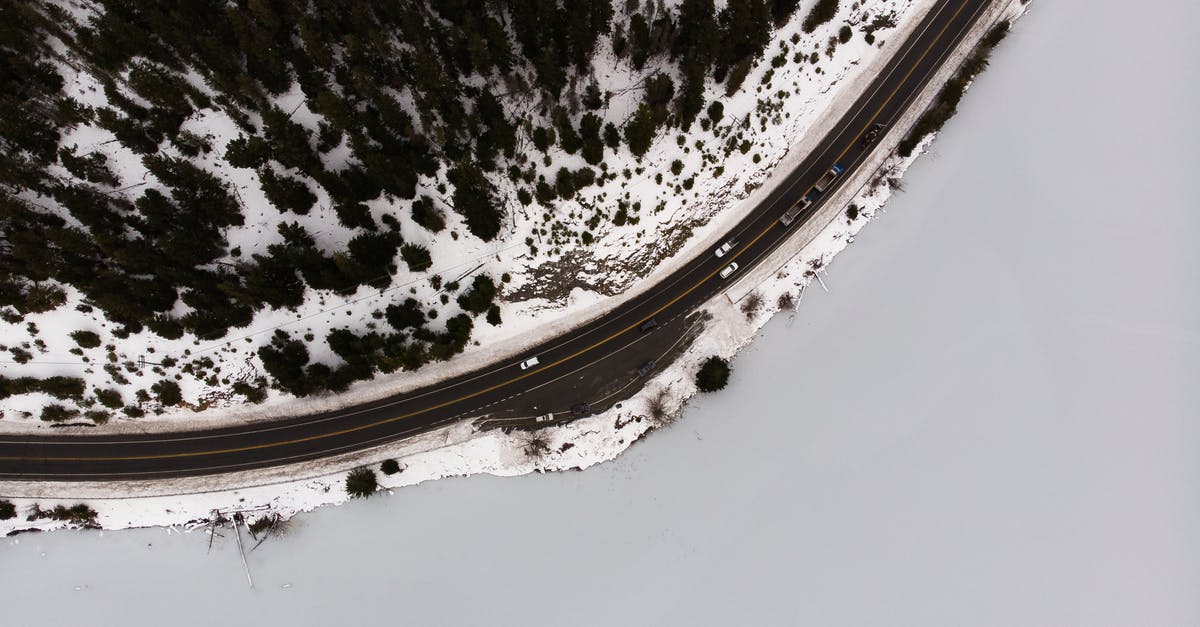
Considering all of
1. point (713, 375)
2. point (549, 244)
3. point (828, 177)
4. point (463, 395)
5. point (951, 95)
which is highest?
point (549, 244)

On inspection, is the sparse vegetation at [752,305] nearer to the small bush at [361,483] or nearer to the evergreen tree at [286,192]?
the small bush at [361,483]

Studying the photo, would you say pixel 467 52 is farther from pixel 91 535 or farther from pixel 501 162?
pixel 91 535

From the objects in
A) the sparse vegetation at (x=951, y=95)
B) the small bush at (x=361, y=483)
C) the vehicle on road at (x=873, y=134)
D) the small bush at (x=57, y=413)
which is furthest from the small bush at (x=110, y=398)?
the sparse vegetation at (x=951, y=95)

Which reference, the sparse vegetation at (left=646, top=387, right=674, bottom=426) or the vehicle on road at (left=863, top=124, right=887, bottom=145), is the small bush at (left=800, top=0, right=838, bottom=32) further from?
the sparse vegetation at (left=646, top=387, right=674, bottom=426)

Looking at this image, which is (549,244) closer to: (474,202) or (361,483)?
(474,202)

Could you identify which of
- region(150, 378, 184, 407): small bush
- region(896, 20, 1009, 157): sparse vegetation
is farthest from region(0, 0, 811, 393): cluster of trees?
region(896, 20, 1009, 157): sparse vegetation

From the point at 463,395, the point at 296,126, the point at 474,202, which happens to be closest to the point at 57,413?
the point at 296,126
